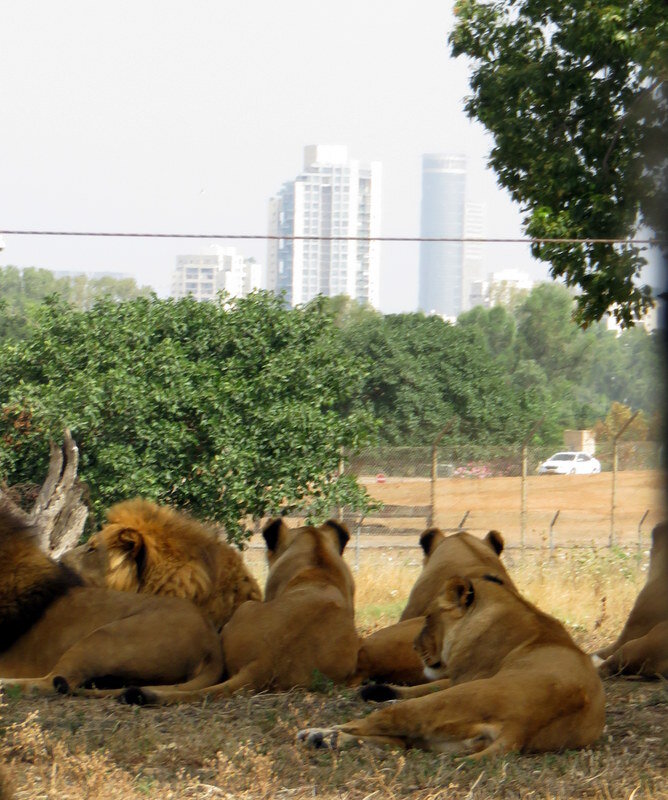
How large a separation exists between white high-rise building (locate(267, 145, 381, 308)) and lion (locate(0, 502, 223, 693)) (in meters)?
116

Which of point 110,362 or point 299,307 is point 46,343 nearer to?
point 110,362

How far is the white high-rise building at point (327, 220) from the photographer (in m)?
132

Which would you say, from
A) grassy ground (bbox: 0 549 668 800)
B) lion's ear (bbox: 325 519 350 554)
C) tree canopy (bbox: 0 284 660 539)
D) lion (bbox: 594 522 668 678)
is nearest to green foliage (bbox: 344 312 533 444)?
tree canopy (bbox: 0 284 660 539)

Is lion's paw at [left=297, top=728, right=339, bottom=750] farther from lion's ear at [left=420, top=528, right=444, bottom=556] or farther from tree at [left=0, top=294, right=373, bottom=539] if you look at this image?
tree at [left=0, top=294, right=373, bottom=539]

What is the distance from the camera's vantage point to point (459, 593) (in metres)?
4.96

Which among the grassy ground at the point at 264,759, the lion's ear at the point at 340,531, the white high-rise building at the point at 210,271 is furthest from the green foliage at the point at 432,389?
the white high-rise building at the point at 210,271

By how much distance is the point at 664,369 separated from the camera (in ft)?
9.49

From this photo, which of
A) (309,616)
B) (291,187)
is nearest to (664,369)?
(309,616)

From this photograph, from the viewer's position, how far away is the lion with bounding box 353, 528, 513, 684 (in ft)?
18.5

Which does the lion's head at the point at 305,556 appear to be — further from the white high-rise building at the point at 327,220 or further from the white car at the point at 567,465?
the white high-rise building at the point at 327,220

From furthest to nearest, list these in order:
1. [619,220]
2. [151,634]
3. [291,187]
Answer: [291,187] → [619,220] → [151,634]

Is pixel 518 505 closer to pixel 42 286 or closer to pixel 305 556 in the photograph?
pixel 305 556

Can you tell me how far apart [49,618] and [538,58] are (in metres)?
8.02

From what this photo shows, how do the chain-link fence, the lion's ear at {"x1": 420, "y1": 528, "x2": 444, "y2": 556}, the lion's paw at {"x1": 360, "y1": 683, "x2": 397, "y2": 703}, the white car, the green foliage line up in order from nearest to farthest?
the lion's paw at {"x1": 360, "y1": 683, "x2": 397, "y2": 703} < the lion's ear at {"x1": 420, "y1": 528, "x2": 444, "y2": 556} < the chain-link fence < the white car < the green foliage
